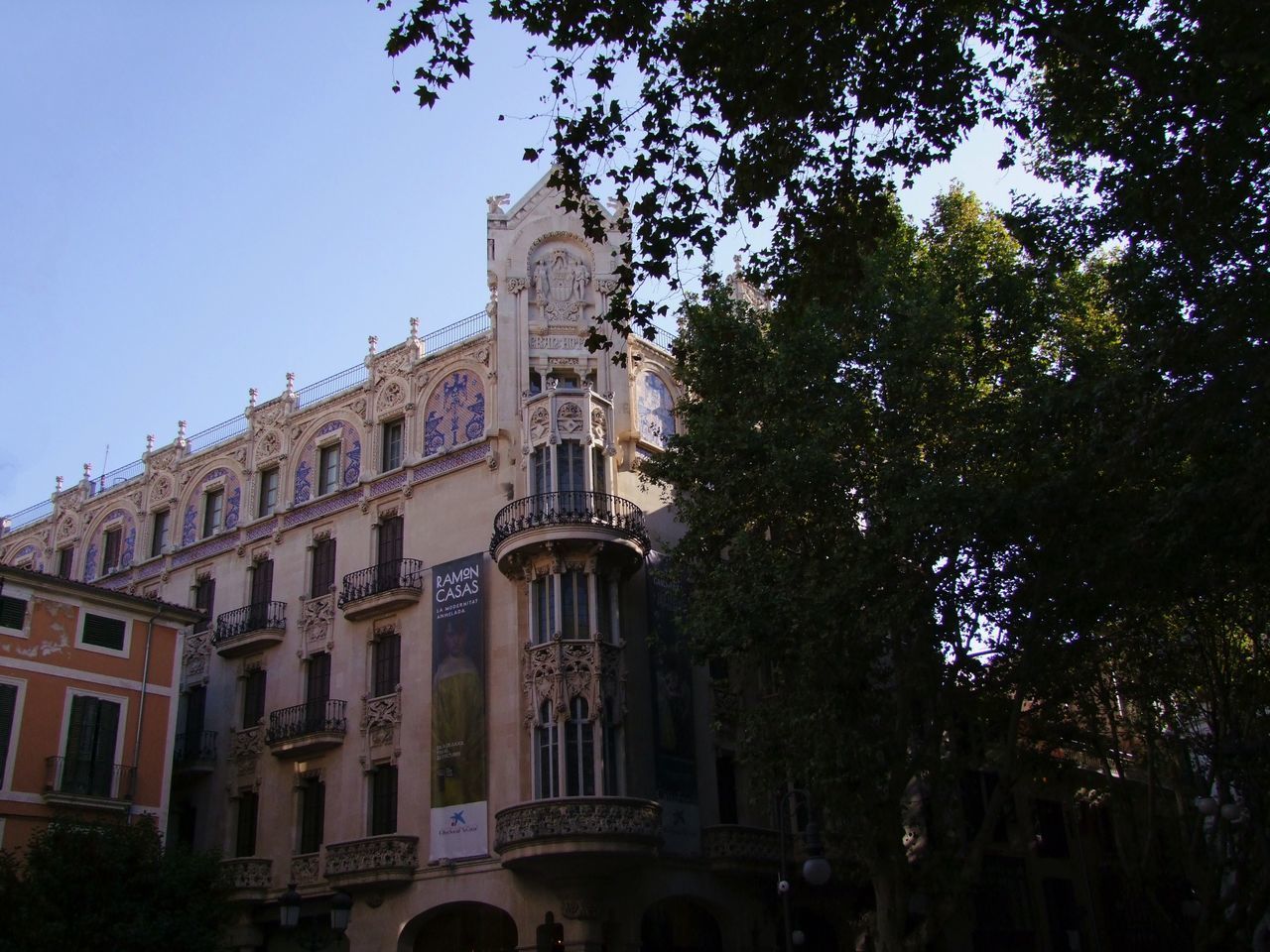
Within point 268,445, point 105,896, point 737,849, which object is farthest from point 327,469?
point 737,849

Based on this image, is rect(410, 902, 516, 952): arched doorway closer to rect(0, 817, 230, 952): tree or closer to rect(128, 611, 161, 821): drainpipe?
rect(0, 817, 230, 952): tree

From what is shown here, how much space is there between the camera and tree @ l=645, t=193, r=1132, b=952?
67.0ft

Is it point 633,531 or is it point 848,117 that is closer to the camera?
point 848,117

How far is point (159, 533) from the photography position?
38250mm

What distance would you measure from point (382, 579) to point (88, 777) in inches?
317

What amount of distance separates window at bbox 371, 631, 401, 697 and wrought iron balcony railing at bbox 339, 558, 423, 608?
1215 millimetres

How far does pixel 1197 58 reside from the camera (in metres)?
11.4

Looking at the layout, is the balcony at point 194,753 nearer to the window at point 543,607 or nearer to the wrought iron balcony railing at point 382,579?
the wrought iron balcony railing at point 382,579

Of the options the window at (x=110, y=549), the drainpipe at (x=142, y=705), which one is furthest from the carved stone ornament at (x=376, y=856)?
the window at (x=110, y=549)

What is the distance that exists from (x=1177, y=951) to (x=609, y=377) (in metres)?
26.5

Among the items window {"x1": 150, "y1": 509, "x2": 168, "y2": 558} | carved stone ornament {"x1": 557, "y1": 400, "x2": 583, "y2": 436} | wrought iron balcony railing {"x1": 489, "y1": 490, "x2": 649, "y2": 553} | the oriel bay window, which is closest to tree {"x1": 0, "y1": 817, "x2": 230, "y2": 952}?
the oriel bay window

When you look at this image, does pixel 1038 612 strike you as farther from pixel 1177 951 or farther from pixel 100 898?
pixel 1177 951

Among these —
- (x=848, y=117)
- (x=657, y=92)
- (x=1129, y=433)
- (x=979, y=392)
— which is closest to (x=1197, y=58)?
(x=848, y=117)

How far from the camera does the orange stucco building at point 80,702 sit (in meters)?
25.8
